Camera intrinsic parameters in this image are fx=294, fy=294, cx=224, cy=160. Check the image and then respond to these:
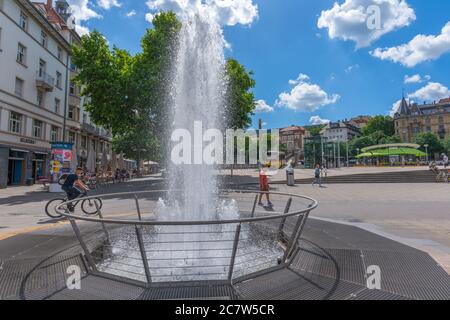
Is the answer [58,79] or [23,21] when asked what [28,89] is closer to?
[23,21]

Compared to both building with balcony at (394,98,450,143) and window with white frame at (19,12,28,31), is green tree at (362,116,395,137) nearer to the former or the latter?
building with balcony at (394,98,450,143)

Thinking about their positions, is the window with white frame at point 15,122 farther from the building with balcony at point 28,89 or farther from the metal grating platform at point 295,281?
Result: the metal grating platform at point 295,281

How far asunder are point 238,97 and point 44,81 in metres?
20.7

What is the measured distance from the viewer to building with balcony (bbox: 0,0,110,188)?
25453 mm

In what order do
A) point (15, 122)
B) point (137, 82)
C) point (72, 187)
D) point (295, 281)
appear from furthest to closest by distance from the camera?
point (15, 122) < point (137, 82) < point (72, 187) < point (295, 281)

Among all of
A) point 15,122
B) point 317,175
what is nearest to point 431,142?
point 317,175

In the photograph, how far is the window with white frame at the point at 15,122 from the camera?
26.5 metres

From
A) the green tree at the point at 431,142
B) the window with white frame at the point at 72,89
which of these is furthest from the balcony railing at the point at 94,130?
the green tree at the point at 431,142

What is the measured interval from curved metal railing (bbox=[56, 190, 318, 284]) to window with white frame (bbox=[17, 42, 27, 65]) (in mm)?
28302

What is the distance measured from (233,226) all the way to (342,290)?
402cm

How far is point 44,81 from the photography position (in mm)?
30969

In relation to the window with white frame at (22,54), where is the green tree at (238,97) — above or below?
below
